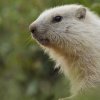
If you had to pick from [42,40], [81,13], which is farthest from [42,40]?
[81,13]

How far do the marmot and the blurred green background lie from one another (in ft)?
5.62

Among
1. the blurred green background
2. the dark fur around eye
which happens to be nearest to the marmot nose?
the dark fur around eye

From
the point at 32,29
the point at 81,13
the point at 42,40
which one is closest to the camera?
the point at 32,29

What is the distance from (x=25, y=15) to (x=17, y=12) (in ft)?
1.31

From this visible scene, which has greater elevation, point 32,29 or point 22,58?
point 22,58

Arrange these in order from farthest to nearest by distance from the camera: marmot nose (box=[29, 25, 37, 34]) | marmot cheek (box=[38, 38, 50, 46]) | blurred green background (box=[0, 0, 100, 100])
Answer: blurred green background (box=[0, 0, 100, 100]) < marmot cheek (box=[38, 38, 50, 46]) < marmot nose (box=[29, 25, 37, 34])

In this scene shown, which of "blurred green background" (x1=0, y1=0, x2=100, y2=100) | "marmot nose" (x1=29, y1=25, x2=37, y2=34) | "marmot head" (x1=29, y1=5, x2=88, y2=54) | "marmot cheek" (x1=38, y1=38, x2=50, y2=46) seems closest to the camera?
"marmot nose" (x1=29, y1=25, x2=37, y2=34)

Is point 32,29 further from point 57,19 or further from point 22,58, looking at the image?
point 22,58

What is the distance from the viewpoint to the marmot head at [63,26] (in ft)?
21.1

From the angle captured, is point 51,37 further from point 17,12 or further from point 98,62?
point 17,12

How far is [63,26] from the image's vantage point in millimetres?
6523

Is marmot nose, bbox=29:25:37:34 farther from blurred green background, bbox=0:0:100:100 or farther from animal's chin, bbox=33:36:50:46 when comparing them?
blurred green background, bbox=0:0:100:100

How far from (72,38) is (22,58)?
372 centimetres

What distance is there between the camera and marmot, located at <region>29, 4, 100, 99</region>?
629cm
